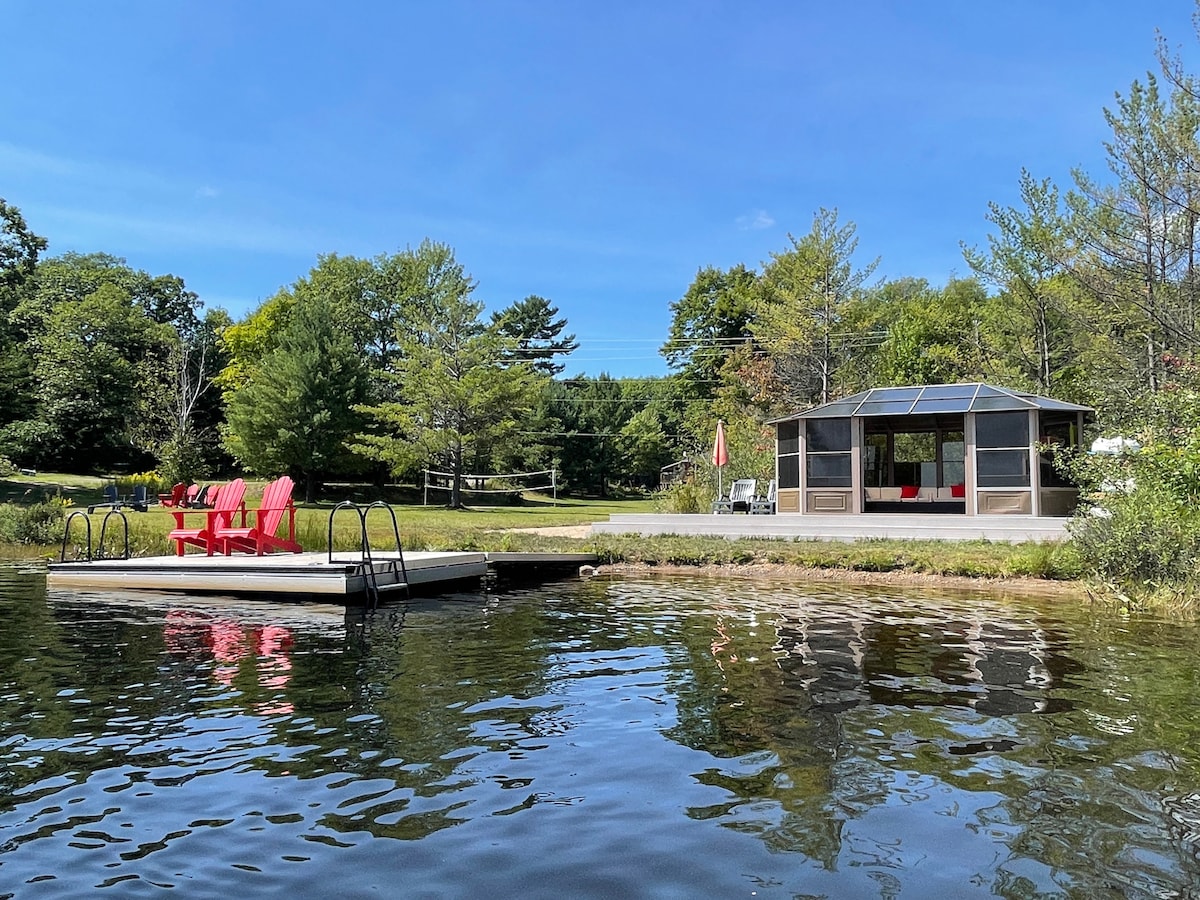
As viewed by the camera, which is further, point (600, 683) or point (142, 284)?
point (142, 284)

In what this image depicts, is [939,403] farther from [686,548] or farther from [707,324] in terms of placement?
[707,324]

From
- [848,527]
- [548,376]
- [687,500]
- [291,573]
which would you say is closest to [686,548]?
[848,527]

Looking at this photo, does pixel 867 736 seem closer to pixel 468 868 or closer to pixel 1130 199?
pixel 468 868

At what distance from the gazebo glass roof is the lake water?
9666 millimetres

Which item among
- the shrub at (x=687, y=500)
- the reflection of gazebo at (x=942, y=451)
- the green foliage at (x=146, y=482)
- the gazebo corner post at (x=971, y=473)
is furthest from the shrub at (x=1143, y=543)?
the green foliage at (x=146, y=482)

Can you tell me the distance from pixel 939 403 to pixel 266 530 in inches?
553

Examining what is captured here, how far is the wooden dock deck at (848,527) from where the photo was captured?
16641 millimetres

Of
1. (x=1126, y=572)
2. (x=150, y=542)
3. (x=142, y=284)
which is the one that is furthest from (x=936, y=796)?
(x=142, y=284)

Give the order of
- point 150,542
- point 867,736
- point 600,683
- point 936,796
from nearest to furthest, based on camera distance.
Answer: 1. point 936,796
2. point 867,736
3. point 600,683
4. point 150,542

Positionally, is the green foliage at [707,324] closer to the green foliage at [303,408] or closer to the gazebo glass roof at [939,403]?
the green foliage at [303,408]

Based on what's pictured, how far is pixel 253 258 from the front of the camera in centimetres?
4828

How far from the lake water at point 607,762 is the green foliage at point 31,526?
41.3 ft

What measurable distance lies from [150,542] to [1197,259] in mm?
23991

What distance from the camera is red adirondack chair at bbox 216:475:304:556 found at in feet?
46.6
